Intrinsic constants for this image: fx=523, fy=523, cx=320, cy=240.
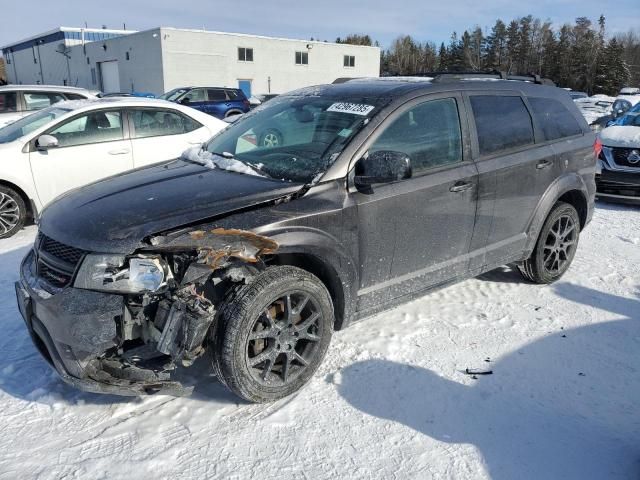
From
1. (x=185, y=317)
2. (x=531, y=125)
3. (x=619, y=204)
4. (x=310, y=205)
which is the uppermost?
Result: (x=531, y=125)

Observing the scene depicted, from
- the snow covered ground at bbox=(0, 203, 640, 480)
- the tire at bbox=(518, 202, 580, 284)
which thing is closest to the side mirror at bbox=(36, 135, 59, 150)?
the snow covered ground at bbox=(0, 203, 640, 480)

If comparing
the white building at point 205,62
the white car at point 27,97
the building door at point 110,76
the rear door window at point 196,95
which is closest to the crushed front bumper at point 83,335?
the white car at point 27,97

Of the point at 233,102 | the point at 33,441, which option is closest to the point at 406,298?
the point at 33,441

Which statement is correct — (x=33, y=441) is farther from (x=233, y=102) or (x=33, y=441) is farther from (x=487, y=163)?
(x=233, y=102)

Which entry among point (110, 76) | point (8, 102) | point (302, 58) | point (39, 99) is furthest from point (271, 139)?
point (110, 76)

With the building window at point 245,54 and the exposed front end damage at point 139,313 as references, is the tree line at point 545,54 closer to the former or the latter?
the building window at point 245,54

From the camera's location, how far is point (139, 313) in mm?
2725

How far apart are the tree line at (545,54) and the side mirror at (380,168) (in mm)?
57968

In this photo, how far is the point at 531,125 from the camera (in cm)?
447

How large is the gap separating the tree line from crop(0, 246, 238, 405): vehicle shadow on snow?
193ft

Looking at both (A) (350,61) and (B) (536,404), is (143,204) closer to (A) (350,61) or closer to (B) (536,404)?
(B) (536,404)

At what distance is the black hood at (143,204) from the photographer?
2705 mm

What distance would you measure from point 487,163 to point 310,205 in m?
1.65

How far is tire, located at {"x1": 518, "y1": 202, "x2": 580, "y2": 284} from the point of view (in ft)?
15.4
